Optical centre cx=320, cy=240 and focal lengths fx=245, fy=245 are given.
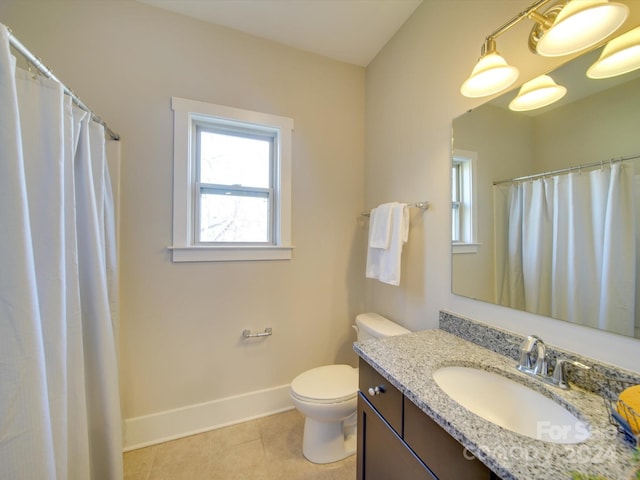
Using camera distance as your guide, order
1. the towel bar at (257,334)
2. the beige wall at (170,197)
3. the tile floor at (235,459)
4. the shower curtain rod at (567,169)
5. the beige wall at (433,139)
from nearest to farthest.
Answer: the shower curtain rod at (567,169), the beige wall at (433,139), the tile floor at (235,459), the beige wall at (170,197), the towel bar at (257,334)

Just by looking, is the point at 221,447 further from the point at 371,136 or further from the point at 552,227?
the point at 371,136

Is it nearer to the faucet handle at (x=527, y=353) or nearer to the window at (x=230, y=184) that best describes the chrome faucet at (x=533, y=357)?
the faucet handle at (x=527, y=353)

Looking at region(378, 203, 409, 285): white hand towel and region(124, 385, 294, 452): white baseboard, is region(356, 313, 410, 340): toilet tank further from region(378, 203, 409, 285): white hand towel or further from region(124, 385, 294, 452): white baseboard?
region(124, 385, 294, 452): white baseboard

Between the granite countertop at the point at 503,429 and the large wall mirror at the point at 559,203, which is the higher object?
the large wall mirror at the point at 559,203

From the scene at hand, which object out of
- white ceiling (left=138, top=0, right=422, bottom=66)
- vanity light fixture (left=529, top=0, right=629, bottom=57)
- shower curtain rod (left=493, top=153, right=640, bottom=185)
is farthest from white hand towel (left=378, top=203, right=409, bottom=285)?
white ceiling (left=138, top=0, right=422, bottom=66)

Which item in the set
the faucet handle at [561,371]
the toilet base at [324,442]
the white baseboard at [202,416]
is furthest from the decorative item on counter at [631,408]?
the white baseboard at [202,416]

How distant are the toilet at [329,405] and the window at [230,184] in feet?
2.71

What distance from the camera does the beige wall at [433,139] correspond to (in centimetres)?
94

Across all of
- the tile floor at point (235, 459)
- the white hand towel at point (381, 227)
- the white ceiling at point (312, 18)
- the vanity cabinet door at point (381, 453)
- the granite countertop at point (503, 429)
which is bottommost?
the tile floor at point (235, 459)

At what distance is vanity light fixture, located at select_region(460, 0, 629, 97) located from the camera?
26.4 inches

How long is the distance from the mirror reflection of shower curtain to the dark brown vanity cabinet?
2.00 feet

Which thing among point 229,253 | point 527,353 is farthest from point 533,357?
point 229,253

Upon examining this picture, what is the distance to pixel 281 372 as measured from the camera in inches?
71.9

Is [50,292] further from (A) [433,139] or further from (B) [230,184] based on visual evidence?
(A) [433,139]
